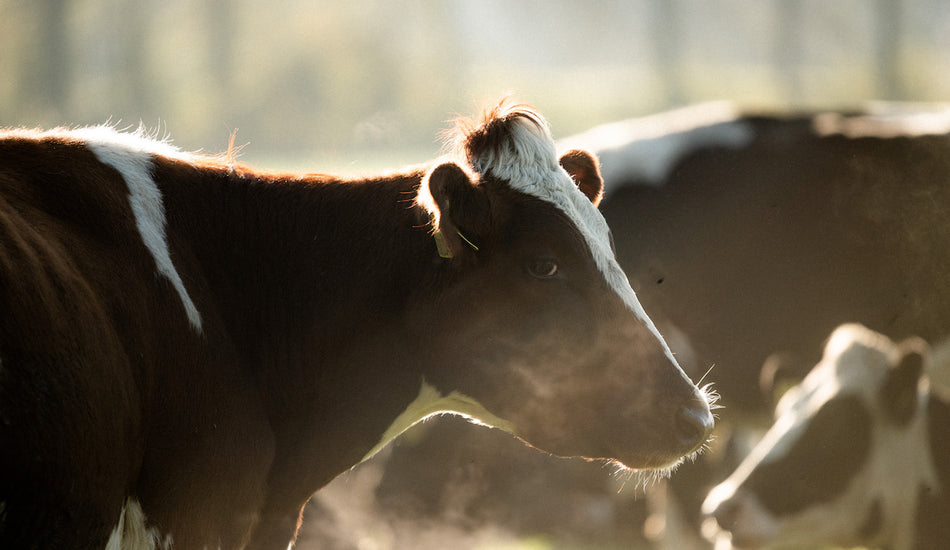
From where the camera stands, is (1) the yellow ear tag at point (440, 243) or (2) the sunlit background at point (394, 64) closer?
(1) the yellow ear tag at point (440, 243)

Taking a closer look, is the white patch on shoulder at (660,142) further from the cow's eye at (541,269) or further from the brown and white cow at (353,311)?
the cow's eye at (541,269)

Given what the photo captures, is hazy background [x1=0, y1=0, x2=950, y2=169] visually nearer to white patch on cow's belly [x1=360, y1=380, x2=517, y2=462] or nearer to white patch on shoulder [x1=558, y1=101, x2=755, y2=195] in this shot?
white patch on shoulder [x1=558, y1=101, x2=755, y2=195]

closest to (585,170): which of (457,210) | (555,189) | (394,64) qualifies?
(555,189)

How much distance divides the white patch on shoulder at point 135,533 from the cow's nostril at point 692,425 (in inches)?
56.4

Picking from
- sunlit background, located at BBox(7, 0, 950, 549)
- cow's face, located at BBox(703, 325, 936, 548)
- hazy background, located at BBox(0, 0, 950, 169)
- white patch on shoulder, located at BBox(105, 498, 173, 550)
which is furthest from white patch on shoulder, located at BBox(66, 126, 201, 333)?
hazy background, located at BBox(0, 0, 950, 169)

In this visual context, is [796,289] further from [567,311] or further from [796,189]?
[567,311]

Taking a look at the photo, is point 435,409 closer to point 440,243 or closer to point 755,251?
point 440,243

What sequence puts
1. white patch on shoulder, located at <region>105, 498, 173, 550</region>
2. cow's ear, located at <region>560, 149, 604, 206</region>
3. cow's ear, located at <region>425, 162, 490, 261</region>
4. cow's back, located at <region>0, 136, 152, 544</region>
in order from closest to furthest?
cow's back, located at <region>0, 136, 152, 544</region> < white patch on shoulder, located at <region>105, 498, 173, 550</region> < cow's ear, located at <region>425, 162, 490, 261</region> < cow's ear, located at <region>560, 149, 604, 206</region>

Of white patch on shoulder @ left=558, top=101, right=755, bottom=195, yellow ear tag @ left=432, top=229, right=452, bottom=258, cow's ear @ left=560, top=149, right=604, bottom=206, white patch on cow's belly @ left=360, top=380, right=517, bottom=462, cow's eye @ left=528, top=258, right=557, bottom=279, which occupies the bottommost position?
white patch on shoulder @ left=558, top=101, right=755, bottom=195

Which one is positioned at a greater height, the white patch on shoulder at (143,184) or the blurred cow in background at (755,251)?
the white patch on shoulder at (143,184)

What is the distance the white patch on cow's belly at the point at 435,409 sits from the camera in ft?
9.68

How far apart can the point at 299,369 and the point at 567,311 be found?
78 centimetres

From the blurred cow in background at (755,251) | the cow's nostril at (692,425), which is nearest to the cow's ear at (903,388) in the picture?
the blurred cow in background at (755,251)

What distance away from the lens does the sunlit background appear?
37406mm
